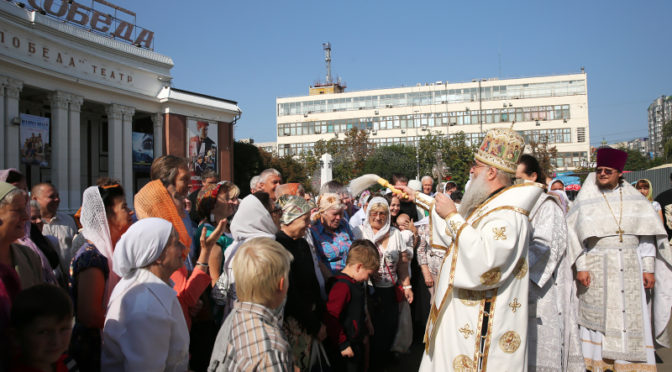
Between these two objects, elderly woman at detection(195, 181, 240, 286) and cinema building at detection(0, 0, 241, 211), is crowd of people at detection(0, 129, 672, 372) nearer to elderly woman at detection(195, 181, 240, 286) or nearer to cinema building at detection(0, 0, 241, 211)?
elderly woman at detection(195, 181, 240, 286)

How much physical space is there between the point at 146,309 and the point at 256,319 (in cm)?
59

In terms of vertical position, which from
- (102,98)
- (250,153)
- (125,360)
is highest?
(102,98)

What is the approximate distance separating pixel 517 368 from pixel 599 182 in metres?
2.99

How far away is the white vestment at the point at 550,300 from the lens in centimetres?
349

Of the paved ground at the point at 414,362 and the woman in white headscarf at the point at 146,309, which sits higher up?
the woman in white headscarf at the point at 146,309

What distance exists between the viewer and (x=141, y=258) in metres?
2.67

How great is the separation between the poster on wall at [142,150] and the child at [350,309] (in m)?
35.8

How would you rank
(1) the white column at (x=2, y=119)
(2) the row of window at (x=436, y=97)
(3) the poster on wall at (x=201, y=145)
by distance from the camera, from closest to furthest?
1. (1) the white column at (x=2, y=119)
2. (3) the poster on wall at (x=201, y=145)
3. (2) the row of window at (x=436, y=97)

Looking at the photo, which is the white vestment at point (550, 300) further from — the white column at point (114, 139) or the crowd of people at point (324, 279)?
the white column at point (114, 139)

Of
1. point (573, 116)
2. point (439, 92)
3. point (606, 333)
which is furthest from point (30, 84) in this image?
point (573, 116)

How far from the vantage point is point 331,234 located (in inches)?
197

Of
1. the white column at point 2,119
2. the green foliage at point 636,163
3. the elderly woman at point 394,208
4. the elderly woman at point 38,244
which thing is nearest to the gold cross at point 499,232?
the elderly woman at point 38,244

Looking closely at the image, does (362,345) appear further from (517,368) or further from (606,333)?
(606,333)

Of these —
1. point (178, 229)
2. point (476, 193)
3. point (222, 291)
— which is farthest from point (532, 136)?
point (178, 229)
